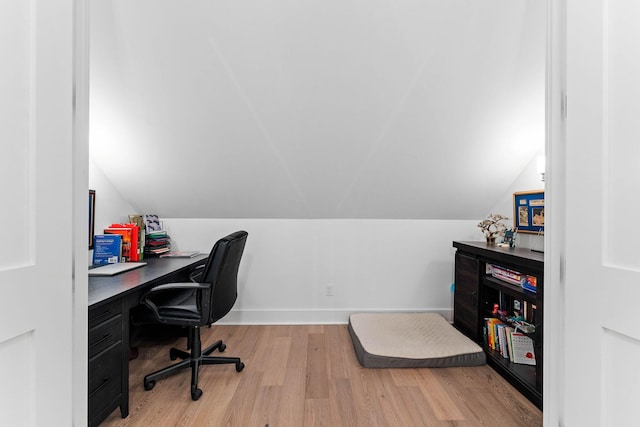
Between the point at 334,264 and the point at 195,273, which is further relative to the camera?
the point at 334,264

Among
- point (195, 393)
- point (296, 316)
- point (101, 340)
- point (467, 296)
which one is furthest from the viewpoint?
point (296, 316)

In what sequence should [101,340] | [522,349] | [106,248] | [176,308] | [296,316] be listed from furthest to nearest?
1. [296,316]
2. [106,248]
3. [522,349]
4. [176,308]
5. [101,340]

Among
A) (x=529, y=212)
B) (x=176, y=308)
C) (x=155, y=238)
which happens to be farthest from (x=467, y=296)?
(x=155, y=238)

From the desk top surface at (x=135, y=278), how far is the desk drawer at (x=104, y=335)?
14 cm

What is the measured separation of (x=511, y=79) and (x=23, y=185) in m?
2.68

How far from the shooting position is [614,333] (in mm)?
731

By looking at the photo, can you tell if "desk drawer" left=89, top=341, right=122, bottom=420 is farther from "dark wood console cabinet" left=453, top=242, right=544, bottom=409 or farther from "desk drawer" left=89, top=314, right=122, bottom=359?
"dark wood console cabinet" left=453, top=242, right=544, bottom=409

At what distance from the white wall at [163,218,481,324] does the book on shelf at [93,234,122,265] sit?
763 millimetres

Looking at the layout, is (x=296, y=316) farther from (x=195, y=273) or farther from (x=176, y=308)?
(x=176, y=308)

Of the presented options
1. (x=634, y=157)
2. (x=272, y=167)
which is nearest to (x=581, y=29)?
(x=634, y=157)

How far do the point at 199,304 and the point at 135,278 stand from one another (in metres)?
0.47

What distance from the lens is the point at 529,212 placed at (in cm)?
256

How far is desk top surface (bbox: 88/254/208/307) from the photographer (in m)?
1.68

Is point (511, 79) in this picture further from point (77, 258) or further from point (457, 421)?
point (77, 258)
